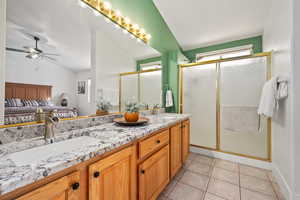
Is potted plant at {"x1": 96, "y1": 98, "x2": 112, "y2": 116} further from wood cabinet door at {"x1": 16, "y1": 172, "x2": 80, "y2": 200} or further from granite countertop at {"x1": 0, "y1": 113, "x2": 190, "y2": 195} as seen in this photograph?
wood cabinet door at {"x1": 16, "y1": 172, "x2": 80, "y2": 200}

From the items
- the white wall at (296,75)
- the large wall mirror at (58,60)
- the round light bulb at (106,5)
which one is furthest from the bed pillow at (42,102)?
the white wall at (296,75)

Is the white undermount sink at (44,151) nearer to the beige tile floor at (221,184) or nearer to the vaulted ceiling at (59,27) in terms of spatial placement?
the vaulted ceiling at (59,27)

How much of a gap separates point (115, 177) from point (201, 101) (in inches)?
91.8

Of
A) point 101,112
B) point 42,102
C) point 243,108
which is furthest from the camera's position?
point 243,108

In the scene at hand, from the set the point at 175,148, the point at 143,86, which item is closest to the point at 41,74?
the point at 143,86

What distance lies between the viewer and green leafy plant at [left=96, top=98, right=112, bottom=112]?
1334mm

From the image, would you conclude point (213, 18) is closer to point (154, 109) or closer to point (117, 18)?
point (117, 18)

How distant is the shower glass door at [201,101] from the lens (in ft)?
8.28

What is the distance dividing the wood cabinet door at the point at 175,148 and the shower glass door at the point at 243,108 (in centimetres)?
120

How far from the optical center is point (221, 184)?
64.7 inches

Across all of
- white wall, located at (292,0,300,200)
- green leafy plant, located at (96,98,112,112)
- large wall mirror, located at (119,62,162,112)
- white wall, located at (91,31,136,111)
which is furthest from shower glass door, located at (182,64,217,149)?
green leafy plant, located at (96,98,112,112)

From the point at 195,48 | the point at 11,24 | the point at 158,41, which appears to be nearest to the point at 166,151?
the point at 11,24

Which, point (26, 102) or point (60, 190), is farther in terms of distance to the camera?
point (26, 102)

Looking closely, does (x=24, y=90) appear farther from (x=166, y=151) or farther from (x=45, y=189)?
(x=166, y=151)
